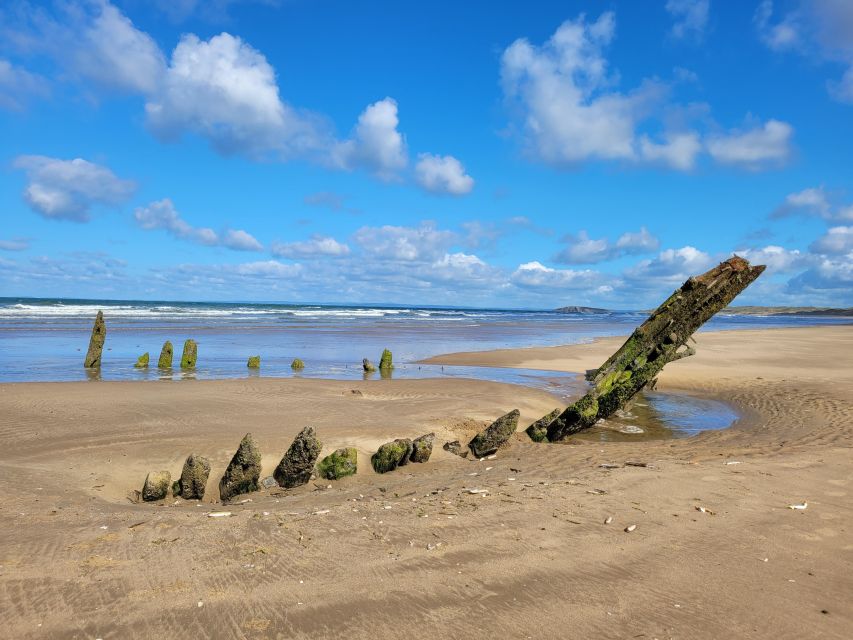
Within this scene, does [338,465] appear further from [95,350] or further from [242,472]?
[95,350]

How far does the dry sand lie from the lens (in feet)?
11.2

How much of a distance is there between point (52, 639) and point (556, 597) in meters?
3.08

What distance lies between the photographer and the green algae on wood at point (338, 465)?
→ 7.61 m

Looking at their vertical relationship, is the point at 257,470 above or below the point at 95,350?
below

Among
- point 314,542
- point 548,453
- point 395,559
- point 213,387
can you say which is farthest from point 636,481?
point 213,387

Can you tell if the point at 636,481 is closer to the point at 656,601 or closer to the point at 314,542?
the point at 656,601

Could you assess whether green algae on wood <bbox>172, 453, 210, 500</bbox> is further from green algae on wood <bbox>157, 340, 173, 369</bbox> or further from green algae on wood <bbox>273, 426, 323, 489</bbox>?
green algae on wood <bbox>157, 340, 173, 369</bbox>

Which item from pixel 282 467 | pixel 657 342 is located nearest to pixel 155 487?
pixel 282 467

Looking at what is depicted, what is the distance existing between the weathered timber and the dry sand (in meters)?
0.76

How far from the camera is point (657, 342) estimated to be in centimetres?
1032

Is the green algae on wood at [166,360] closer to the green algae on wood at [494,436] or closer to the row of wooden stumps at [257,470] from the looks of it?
the row of wooden stumps at [257,470]

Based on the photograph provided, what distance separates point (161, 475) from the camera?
6.76 meters

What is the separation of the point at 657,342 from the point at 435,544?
736cm

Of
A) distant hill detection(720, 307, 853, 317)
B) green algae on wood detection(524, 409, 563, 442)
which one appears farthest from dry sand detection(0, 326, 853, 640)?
distant hill detection(720, 307, 853, 317)
